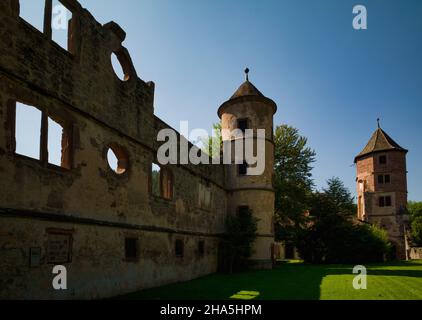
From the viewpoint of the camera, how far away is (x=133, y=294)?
1084 cm

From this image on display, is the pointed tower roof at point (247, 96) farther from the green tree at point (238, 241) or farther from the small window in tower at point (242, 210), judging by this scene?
the green tree at point (238, 241)

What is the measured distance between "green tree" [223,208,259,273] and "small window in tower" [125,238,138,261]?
8.72 m

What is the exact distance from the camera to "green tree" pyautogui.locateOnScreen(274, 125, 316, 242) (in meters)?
28.9

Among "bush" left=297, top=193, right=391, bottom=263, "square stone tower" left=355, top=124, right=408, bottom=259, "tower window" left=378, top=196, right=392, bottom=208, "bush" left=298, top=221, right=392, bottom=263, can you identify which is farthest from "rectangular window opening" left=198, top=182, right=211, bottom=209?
"tower window" left=378, top=196, right=392, bottom=208

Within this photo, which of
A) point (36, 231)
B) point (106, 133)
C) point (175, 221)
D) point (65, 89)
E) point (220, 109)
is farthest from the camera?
point (220, 109)

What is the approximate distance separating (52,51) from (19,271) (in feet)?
17.5

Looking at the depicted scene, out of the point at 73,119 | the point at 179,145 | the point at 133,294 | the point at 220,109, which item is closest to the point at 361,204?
the point at 220,109

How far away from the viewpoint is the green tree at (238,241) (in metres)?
19.7

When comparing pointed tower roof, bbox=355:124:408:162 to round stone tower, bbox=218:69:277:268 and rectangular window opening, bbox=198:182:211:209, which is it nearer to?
round stone tower, bbox=218:69:277:268

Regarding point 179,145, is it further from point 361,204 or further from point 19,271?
point 361,204

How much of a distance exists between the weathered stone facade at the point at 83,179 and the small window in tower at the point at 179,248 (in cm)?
9

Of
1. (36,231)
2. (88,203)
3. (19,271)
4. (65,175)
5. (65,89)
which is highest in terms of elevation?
(65,89)

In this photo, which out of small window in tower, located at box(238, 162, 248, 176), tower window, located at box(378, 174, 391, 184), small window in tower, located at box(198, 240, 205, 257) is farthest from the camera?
tower window, located at box(378, 174, 391, 184)

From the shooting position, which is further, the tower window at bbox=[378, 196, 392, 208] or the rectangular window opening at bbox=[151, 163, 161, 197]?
the tower window at bbox=[378, 196, 392, 208]
